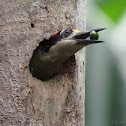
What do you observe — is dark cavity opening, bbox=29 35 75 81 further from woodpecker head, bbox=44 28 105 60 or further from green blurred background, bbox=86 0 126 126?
green blurred background, bbox=86 0 126 126

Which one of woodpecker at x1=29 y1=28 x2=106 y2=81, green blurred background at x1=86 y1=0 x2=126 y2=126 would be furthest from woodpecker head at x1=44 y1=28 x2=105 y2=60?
green blurred background at x1=86 y1=0 x2=126 y2=126

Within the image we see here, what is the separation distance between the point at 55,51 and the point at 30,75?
1.23 ft

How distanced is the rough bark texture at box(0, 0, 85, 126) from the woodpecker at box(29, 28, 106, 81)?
0.08 m

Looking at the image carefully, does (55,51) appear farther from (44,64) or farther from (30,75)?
(30,75)

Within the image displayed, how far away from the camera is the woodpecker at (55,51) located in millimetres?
2922

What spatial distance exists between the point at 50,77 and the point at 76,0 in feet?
2.41

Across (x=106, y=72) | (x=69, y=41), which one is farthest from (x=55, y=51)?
(x=106, y=72)

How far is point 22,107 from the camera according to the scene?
270cm

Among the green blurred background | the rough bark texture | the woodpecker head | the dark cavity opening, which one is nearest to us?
the rough bark texture

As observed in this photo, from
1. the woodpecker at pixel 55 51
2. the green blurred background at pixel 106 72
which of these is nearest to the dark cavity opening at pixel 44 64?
the woodpecker at pixel 55 51

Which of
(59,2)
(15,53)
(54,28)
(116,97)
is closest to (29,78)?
(15,53)

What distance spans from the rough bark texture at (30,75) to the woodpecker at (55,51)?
84 mm

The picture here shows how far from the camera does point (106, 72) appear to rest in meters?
6.38

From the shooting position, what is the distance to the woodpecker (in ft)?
9.59
